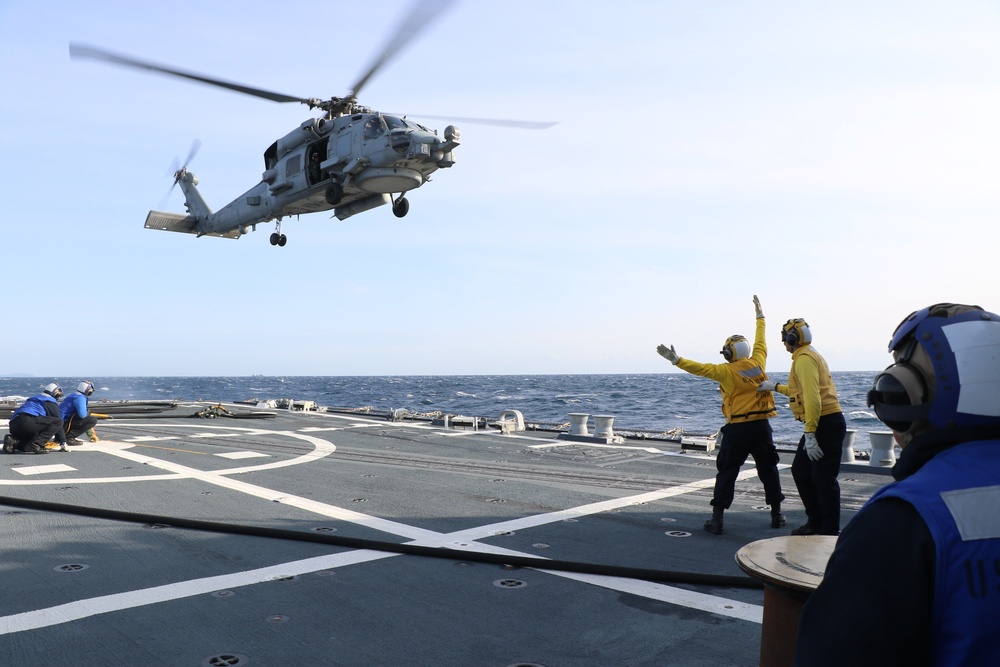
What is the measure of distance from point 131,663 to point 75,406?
36.4 feet

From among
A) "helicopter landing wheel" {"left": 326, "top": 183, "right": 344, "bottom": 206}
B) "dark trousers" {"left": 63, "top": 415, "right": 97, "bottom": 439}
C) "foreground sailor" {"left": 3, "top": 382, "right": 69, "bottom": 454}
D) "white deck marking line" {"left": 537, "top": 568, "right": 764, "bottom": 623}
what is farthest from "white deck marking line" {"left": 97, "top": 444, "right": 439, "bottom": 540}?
"helicopter landing wheel" {"left": 326, "top": 183, "right": 344, "bottom": 206}

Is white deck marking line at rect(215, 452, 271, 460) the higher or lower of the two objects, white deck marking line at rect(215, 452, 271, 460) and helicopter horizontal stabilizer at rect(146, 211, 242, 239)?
the lower

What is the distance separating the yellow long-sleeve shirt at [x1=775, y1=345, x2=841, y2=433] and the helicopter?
1007cm

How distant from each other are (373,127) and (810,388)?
40.2ft

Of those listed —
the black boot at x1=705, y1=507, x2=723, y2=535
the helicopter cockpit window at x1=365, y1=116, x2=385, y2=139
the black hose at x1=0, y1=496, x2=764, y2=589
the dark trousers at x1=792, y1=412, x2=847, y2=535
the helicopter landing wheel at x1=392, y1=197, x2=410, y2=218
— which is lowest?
the black hose at x1=0, y1=496, x2=764, y2=589

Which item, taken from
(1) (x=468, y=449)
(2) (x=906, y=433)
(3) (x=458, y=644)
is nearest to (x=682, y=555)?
(3) (x=458, y=644)

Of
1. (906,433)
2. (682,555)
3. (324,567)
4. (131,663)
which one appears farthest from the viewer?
(682,555)

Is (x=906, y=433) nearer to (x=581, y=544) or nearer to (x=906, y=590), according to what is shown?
(x=906, y=590)

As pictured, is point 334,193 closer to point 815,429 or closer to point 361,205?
point 361,205

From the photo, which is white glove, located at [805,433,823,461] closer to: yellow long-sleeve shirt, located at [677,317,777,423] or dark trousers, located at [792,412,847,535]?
dark trousers, located at [792,412,847,535]

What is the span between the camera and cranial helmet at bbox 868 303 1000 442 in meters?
1.56

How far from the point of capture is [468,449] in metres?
13.6

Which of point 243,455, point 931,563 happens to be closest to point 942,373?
point 931,563

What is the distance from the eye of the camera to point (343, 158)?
647 inches
